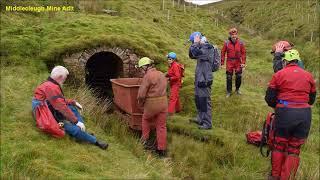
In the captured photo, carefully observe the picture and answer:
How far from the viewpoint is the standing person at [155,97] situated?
853 cm

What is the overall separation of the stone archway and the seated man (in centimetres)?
→ 422

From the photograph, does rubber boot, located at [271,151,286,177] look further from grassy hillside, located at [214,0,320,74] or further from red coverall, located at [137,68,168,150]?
grassy hillside, located at [214,0,320,74]

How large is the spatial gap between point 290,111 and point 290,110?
2cm

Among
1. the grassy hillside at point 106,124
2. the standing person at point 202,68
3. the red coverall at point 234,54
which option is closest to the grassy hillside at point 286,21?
the grassy hillside at point 106,124

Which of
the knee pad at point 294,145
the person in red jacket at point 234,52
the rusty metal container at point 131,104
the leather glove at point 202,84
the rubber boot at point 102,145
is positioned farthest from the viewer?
the person in red jacket at point 234,52

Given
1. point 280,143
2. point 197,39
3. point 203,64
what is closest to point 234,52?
point 203,64

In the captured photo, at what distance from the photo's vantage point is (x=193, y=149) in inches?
372

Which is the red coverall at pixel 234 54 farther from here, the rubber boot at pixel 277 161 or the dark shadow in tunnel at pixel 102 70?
the rubber boot at pixel 277 161

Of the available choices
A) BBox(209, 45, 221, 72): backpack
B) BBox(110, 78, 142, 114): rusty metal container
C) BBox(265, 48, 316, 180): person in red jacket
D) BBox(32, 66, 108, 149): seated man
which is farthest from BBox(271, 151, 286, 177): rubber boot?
BBox(110, 78, 142, 114): rusty metal container

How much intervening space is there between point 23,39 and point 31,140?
5869mm

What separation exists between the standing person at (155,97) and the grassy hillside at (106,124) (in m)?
0.52

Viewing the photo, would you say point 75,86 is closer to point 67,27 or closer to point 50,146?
point 67,27

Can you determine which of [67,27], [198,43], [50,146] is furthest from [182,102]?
[50,146]

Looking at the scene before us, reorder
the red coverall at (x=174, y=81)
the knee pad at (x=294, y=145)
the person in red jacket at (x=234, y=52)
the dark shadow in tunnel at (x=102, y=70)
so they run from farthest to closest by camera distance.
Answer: the dark shadow in tunnel at (x=102, y=70)
the person in red jacket at (x=234, y=52)
the red coverall at (x=174, y=81)
the knee pad at (x=294, y=145)
